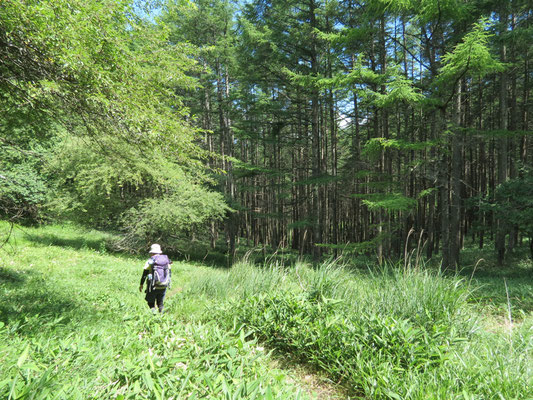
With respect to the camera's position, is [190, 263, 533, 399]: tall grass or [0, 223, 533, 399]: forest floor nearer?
[0, 223, 533, 399]: forest floor

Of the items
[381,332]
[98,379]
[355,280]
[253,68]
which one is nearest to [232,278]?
[355,280]

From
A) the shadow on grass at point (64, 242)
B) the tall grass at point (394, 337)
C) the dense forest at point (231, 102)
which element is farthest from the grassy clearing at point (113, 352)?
the shadow on grass at point (64, 242)

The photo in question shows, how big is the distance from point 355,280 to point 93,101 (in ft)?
17.3

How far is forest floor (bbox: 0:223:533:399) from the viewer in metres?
1.84

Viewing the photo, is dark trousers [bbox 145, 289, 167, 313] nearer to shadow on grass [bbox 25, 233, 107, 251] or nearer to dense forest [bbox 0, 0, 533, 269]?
dense forest [bbox 0, 0, 533, 269]

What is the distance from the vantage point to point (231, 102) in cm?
1755

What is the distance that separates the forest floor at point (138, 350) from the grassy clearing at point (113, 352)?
0.01 m

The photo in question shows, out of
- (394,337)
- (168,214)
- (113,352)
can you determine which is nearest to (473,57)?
(394,337)

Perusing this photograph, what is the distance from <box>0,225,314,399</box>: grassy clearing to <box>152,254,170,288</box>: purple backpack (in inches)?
22.4

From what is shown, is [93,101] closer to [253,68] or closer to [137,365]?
[137,365]

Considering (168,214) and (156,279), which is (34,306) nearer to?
(156,279)

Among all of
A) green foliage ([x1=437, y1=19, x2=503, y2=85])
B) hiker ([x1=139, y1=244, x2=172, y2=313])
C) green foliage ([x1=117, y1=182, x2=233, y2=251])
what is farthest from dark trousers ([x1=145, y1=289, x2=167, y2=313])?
green foliage ([x1=437, y1=19, x2=503, y2=85])

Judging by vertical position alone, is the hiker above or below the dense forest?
below

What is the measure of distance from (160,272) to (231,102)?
14.8 metres
